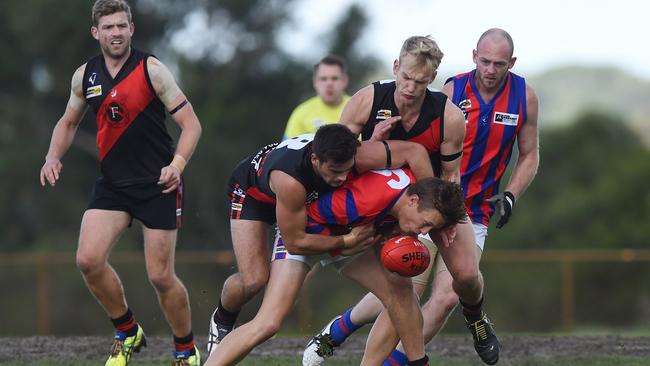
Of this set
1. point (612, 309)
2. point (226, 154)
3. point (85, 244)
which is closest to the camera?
point (85, 244)

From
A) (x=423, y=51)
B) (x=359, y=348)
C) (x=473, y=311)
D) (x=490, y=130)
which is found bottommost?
(x=359, y=348)

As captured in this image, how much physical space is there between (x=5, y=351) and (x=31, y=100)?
25.3 m

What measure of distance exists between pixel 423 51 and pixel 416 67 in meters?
0.10

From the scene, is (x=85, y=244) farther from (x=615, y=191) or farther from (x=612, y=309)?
(x=615, y=191)

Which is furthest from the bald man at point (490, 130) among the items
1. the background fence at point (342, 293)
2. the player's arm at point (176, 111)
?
the background fence at point (342, 293)

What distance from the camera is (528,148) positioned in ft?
27.3

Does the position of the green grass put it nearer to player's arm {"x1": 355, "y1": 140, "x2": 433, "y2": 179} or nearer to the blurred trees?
player's arm {"x1": 355, "y1": 140, "x2": 433, "y2": 179}

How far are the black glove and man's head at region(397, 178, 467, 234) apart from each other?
1021 millimetres

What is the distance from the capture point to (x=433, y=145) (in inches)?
286

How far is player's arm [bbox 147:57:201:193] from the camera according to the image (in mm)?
7898

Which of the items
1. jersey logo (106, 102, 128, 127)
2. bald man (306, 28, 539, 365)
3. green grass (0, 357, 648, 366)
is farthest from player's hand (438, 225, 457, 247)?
jersey logo (106, 102, 128, 127)

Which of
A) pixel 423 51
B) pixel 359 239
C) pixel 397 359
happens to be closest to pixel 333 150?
pixel 359 239

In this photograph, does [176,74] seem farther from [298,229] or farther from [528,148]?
[298,229]

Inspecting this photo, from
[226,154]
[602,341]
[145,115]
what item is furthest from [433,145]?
[226,154]
